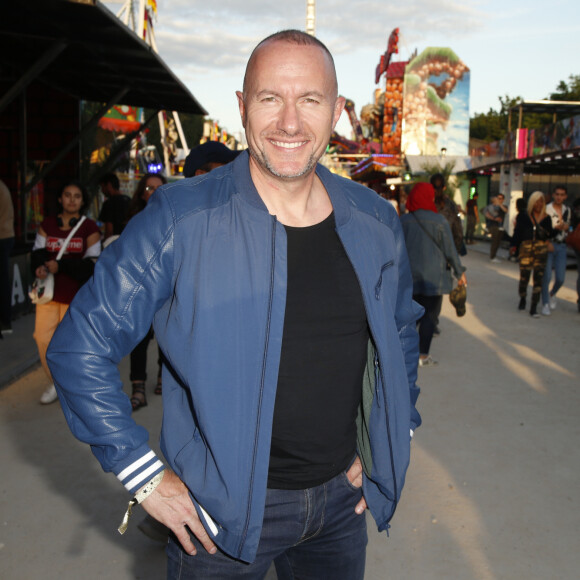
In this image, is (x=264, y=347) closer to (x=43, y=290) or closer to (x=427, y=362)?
(x=43, y=290)

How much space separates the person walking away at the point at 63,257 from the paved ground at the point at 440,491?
0.73m

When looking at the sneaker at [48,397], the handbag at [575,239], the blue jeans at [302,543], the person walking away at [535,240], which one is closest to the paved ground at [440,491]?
the sneaker at [48,397]

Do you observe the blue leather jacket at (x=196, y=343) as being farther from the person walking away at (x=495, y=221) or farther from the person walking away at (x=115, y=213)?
the person walking away at (x=495, y=221)

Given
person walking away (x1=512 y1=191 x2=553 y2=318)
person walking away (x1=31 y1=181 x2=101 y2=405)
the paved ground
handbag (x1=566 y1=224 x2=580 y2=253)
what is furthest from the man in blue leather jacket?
person walking away (x1=512 y1=191 x2=553 y2=318)

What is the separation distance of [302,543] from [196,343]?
73cm

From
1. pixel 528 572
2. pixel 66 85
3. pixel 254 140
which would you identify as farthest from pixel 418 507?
pixel 66 85

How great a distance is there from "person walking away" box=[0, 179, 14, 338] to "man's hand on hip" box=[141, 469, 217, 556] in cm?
706

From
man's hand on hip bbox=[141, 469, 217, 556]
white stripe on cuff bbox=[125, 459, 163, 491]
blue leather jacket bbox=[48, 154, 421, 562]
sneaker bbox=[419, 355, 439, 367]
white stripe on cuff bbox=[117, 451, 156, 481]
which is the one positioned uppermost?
blue leather jacket bbox=[48, 154, 421, 562]

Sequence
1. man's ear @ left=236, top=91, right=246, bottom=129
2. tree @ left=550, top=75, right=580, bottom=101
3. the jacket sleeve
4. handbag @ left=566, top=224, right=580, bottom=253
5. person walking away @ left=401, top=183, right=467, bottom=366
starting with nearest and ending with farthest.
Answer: the jacket sleeve, man's ear @ left=236, top=91, right=246, bottom=129, person walking away @ left=401, top=183, right=467, bottom=366, handbag @ left=566, top=224, right=580, bottom=253, tree @ left=550, top=75, right=580, bottom=101

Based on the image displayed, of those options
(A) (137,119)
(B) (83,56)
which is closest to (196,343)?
(B) (83,56)

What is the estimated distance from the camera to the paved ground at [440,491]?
3.36 m

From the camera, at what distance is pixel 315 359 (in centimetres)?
182

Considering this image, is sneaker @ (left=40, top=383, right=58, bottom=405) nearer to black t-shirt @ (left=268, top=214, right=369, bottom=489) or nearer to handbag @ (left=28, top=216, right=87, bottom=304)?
handbag @ (left=28, top=216, right=87, bottom=304)

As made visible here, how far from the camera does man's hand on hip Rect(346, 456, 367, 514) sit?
1.98 meters
